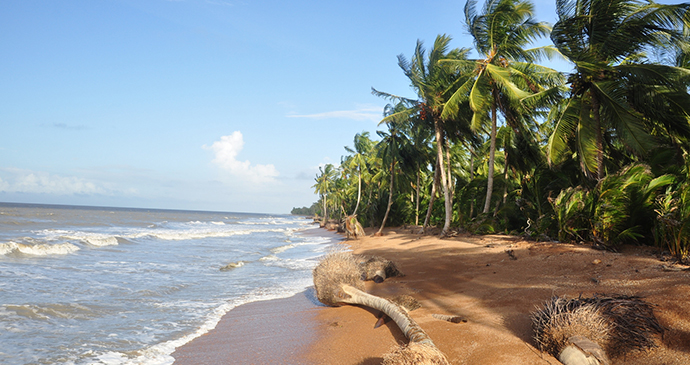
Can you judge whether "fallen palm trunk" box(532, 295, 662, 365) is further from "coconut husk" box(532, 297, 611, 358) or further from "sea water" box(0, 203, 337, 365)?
"sea water" box(0, 203, 337, 365)

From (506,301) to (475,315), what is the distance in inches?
27.4

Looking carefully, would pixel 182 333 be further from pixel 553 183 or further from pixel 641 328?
pixel 553 183

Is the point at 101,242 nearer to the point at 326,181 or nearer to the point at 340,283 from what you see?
the point at 340,283

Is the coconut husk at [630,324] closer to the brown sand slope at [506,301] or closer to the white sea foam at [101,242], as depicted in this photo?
the brown sand slope at [506,301]

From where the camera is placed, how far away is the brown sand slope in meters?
4.24

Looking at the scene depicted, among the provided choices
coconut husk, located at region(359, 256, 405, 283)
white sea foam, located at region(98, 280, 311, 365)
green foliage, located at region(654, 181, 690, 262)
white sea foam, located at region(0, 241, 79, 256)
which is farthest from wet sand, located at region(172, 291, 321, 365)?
white sea foam, located at region(0, 241, 79, 256)

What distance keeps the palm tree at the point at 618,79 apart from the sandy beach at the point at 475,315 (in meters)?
3.78

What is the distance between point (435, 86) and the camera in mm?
18406

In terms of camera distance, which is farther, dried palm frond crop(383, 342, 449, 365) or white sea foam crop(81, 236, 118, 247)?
white sea foam crop(81, 236, 118, 247)

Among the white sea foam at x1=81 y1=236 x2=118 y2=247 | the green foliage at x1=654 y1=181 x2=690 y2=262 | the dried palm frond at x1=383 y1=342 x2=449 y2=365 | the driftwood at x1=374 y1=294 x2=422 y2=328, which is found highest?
the green foliage at x1=654 y1=181 x2=690 y2=262

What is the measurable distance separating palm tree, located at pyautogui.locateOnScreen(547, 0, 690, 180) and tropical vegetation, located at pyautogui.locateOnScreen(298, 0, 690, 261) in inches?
1.2

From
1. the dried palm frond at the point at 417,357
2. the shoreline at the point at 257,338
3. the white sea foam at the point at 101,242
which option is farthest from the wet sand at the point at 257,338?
the white sea foam at the point at 101,242

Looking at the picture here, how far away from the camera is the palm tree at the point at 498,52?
594 inches

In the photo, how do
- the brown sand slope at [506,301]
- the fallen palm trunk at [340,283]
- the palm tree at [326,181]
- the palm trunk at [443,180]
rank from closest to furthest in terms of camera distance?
1. the brown sand slope at [506,301]
2. the fallen palm trunk at [340,283]
3. the palm trunk at [443,180]
4. the palm tree at [326,181]
